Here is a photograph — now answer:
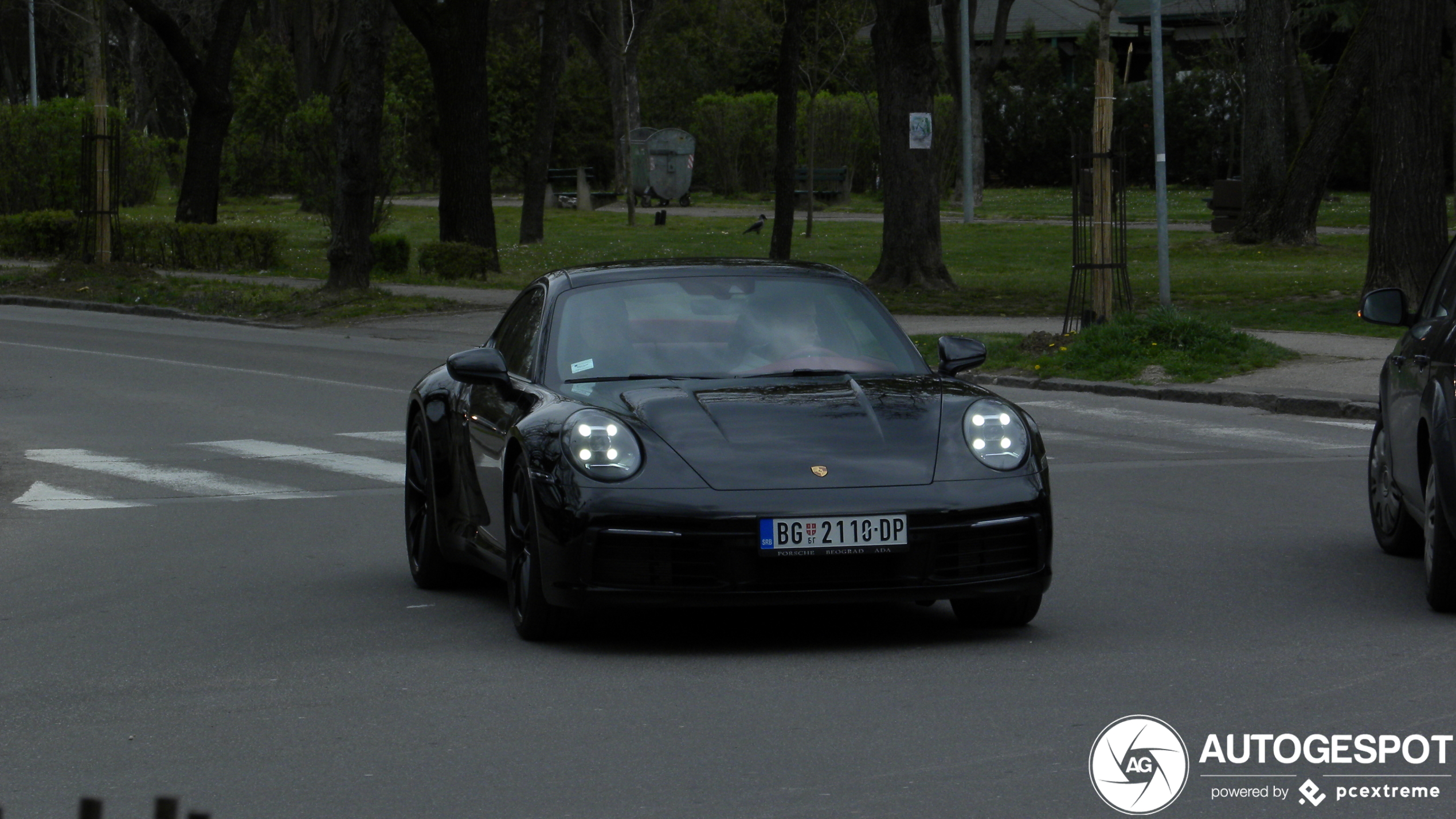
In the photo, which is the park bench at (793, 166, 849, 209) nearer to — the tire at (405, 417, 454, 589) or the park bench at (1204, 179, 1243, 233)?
the park bench at (1204, 179, 1243, 233)

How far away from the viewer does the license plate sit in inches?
264

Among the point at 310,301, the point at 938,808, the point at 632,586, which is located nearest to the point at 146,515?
the point at 632,586

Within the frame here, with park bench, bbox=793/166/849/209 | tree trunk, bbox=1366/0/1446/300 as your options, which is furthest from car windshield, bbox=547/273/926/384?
park bench, bbox=793/166/849/209

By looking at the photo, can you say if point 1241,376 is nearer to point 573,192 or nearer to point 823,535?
point 823,535

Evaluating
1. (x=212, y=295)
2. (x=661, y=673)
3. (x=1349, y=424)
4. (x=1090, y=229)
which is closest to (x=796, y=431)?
(x=661, y=673)

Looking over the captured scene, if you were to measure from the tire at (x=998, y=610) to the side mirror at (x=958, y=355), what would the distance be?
1005 mm

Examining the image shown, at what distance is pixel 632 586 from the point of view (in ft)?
22.4

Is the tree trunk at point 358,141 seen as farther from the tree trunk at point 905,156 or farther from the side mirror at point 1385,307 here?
the side mirror at point 1385,307

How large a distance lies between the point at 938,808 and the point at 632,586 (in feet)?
6.89

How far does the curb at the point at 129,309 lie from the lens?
27406 mm

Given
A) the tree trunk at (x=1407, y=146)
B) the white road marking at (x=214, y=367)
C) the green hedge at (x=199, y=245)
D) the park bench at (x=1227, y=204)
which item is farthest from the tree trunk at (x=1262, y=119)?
the white road marking at (x=214, y=367)

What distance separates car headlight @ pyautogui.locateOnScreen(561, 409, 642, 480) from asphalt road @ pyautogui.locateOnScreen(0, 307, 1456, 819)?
0.64 metres

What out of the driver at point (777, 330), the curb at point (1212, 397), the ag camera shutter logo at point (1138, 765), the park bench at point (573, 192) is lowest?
the curb at point (1212, 397)

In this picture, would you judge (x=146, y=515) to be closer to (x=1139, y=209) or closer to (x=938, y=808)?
(x=938, y=808)
